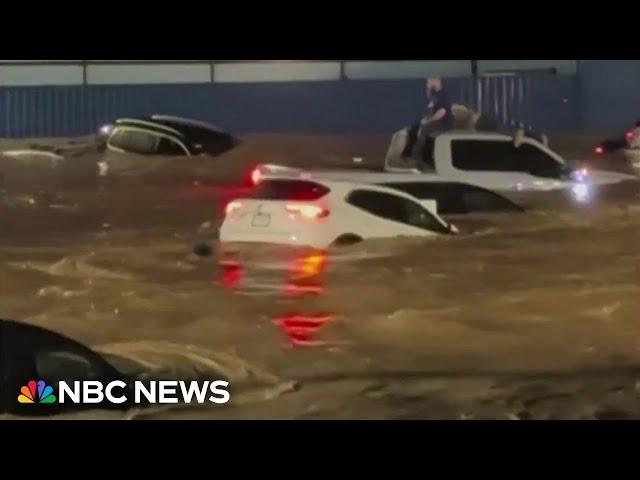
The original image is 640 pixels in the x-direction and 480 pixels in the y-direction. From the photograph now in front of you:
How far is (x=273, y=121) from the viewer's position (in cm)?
307

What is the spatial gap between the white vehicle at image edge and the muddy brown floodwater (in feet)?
0.14

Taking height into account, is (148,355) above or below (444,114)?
below

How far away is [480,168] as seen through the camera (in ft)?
10.1

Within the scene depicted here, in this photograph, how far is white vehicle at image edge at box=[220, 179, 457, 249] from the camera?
2.97 meters

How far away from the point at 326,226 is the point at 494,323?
55 cm

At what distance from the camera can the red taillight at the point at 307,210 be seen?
298 centimetres

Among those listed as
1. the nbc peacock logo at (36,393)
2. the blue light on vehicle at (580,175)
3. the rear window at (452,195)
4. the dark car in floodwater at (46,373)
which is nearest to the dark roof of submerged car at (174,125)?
the rear window at (452,195)

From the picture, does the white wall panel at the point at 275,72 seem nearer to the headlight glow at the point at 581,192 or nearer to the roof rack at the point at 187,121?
the roof rack at the point at 187,121

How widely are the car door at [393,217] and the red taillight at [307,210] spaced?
9 cm

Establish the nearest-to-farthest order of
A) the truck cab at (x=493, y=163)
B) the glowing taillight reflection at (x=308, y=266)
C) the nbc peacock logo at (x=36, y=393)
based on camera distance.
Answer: the nbc peacock logo at (x=36, y=393)
the glowing taillight reflection at (x=308, y=266)
the truck cab at (x=493, y=163)

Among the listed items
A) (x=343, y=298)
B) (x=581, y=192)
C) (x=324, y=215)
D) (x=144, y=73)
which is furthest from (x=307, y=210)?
(x=581, y=192)
